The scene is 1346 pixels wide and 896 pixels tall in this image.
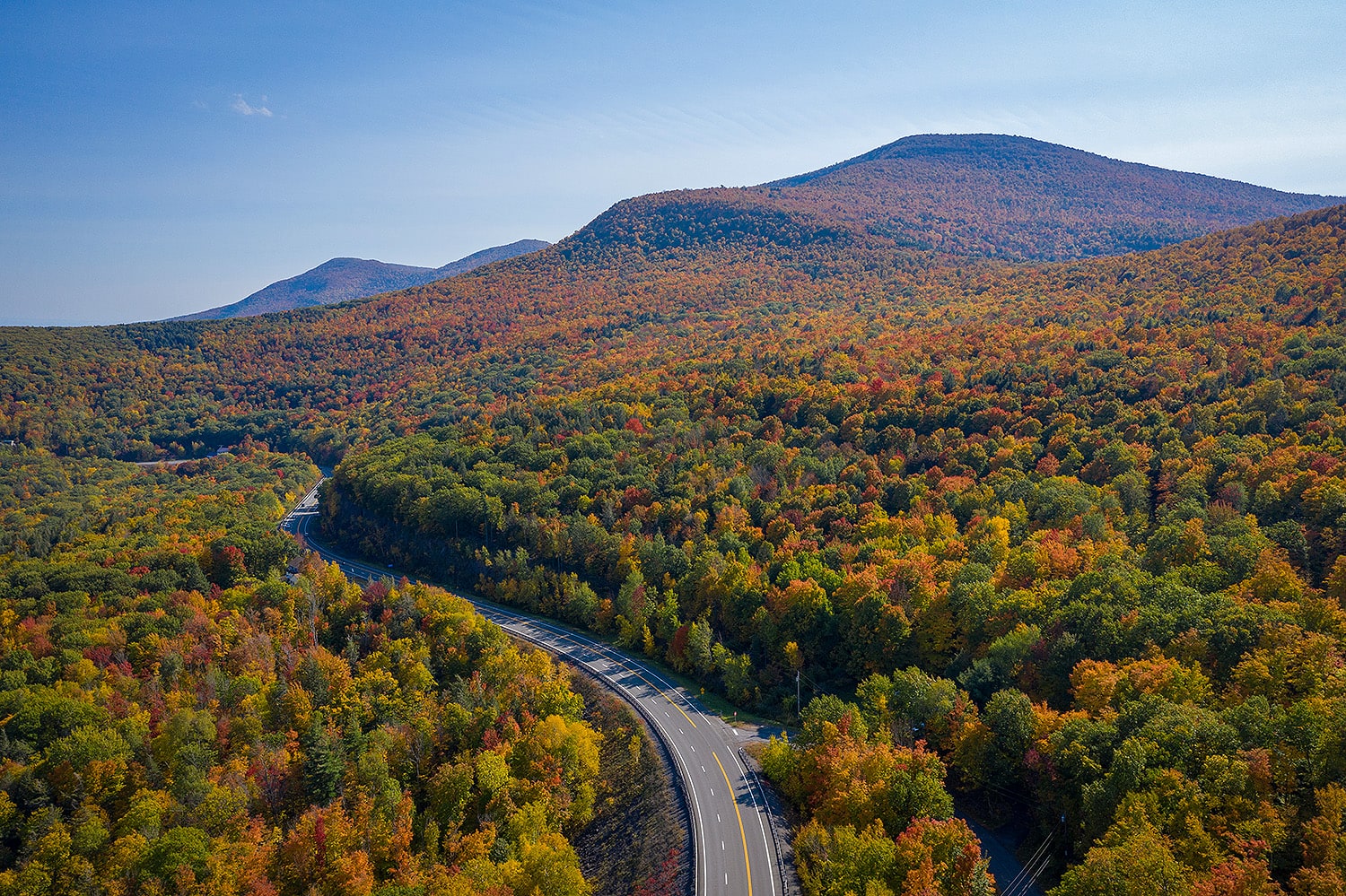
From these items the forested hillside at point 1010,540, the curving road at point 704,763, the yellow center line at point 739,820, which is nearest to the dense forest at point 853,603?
the forested hillside at point 1010,540

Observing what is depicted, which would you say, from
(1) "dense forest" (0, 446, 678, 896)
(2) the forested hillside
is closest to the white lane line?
(2) the forested hillside

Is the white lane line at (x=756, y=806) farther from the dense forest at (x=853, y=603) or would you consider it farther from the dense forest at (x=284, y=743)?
the dense forest at (x=284, y=743)

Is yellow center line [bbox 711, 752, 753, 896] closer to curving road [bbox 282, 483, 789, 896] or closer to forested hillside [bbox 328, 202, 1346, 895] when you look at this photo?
curving road [bbox 282, 483, 789, 896]

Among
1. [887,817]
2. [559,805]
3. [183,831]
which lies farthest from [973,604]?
[183,831]

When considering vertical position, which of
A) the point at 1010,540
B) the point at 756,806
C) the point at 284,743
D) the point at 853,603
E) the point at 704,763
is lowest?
the point at 704,763

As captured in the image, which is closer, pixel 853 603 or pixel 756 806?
pixel 756 806

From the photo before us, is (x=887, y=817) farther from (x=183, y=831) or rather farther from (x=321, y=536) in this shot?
(x=321, y=536)

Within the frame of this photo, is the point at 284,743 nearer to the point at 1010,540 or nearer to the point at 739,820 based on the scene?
the point at 739,820

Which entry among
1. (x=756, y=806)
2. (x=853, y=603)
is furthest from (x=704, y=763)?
(x=853, y=603)

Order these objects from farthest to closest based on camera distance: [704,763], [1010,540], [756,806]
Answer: [1010,540] < [704,763] < [756,806]
